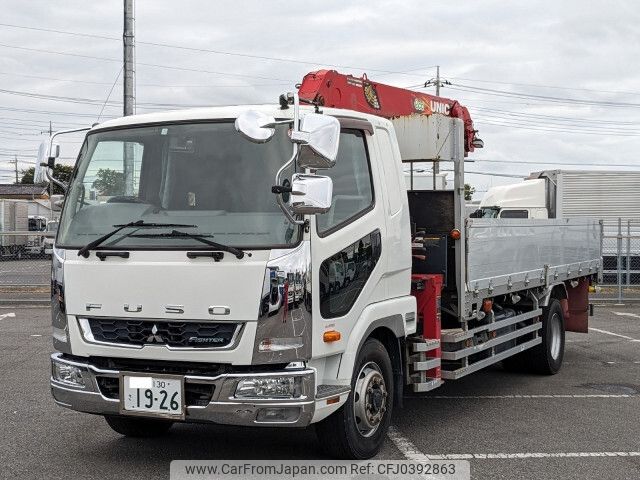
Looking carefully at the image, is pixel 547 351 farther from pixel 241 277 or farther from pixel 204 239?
pixel 204 239

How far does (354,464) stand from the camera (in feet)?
17.3

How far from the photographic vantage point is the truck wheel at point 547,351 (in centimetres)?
873

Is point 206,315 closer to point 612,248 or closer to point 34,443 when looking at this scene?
point 34,443

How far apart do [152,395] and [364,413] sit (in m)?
1.44

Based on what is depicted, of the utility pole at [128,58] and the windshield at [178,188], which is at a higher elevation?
the utility pole at [128,58]

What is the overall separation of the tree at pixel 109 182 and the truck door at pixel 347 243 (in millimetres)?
1359

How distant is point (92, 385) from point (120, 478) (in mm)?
654

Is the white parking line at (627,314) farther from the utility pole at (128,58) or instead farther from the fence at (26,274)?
the fence at (26,274)

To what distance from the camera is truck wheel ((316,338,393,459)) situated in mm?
5148

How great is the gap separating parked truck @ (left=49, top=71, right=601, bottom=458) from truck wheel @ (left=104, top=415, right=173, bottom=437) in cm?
2

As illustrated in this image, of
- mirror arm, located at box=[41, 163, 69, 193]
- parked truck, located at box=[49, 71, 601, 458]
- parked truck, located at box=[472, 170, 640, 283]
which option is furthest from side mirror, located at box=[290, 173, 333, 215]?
parked truck, located at box=[472, 170, 640, 283]

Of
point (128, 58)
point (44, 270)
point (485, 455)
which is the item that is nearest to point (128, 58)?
point (128, 58)

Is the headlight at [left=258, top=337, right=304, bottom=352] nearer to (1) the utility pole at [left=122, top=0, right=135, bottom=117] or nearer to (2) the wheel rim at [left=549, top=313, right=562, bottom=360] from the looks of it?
(2) the wheel rim at [left=549, top=313, right=562, bottom=360]

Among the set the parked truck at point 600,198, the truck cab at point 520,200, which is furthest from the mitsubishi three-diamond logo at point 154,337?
the parked truck at point 600,198
